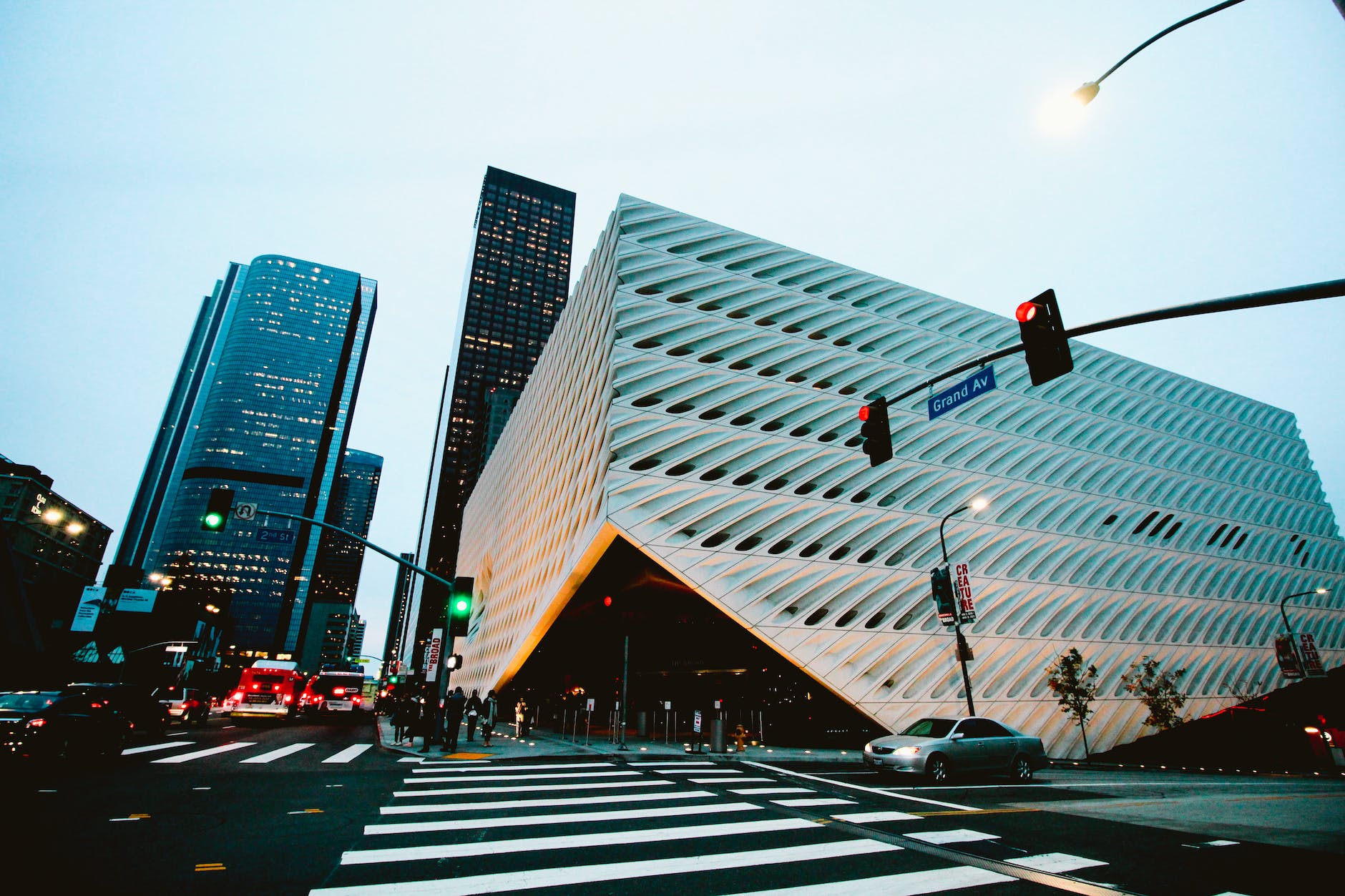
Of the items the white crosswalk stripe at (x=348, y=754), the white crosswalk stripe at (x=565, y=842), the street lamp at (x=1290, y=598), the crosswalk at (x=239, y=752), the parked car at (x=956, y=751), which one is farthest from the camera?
the street lamp at (x=1290, y=598)

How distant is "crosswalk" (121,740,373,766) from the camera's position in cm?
1404

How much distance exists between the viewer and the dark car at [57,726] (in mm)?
11375

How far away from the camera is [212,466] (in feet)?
592

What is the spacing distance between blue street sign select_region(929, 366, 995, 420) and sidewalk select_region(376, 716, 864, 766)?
13.6 metres

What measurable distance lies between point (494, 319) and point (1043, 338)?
17338 centimetres

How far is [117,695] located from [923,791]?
822 inches

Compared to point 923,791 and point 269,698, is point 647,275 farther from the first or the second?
point 269,698

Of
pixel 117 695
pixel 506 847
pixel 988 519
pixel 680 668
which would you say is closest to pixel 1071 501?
pixel 988 519

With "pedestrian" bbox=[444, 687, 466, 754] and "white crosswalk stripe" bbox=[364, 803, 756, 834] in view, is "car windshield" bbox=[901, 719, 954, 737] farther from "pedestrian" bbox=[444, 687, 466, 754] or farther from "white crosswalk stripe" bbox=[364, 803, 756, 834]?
"pedestrian" bbox=[444, 687, 466, 754]

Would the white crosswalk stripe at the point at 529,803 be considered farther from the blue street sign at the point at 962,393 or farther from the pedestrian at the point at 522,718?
the pedestrian at the point at 522,718

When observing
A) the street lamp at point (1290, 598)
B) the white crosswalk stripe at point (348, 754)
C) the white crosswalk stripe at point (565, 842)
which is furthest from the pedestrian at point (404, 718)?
the street lamp at point (1290, 598)

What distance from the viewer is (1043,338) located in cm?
696

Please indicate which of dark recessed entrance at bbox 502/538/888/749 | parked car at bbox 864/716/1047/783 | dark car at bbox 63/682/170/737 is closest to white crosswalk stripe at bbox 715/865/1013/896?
parked car at bbox 864/716/1047/783

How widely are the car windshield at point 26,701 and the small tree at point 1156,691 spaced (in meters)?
41.0
